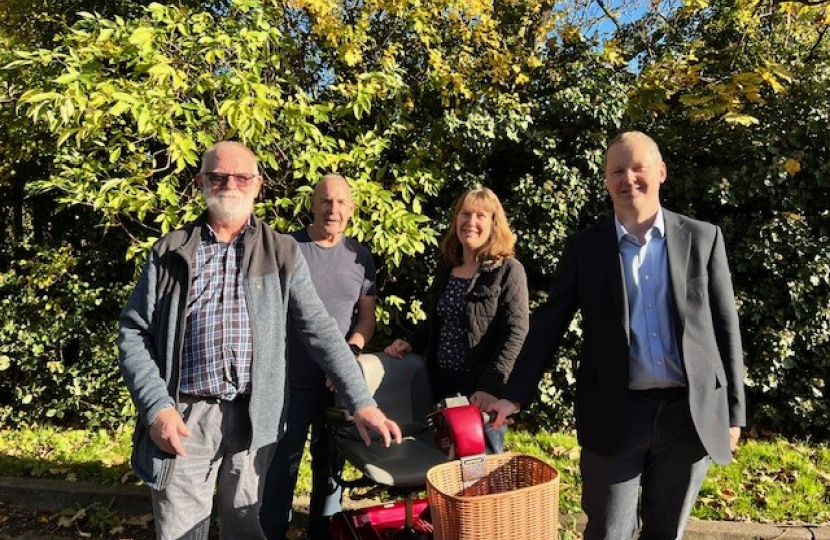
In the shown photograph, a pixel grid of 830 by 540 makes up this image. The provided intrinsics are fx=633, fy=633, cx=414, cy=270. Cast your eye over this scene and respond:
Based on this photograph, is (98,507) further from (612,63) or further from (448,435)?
(612,63)

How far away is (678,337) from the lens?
225 centimetres

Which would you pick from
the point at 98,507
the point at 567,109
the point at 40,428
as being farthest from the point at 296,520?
the point at 567,109

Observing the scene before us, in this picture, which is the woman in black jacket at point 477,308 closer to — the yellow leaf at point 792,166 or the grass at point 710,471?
the grass at point 710,471

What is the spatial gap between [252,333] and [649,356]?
1478 mm

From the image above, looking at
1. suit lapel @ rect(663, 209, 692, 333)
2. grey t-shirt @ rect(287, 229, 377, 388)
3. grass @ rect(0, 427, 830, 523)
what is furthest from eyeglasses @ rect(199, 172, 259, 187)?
grass @ rect(0, 427, 830, 523)

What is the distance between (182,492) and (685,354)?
1905 millimetres

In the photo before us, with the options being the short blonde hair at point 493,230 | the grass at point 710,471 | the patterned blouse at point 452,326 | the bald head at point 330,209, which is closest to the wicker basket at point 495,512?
the patterned blouse at point 452,326

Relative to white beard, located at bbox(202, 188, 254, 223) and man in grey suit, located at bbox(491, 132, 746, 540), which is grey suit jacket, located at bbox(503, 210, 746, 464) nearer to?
man in grey suit, located at bbox(491, 132, 746, 540)

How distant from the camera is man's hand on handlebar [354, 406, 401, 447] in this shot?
7.85 feet

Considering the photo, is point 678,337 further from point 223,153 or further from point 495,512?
point 223,153

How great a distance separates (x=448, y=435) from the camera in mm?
2199

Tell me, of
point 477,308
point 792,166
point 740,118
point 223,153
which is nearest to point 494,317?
point 477,308

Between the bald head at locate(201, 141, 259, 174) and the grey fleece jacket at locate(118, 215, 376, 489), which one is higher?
the bald head at locate(201, 141, 259, 174)

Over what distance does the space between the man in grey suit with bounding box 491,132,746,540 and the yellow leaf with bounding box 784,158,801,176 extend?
11.1 ft
